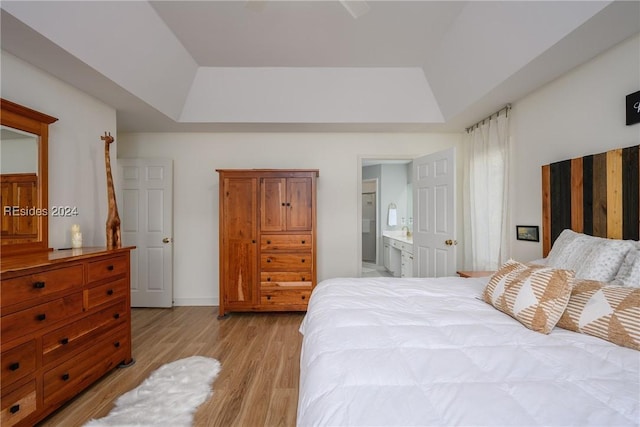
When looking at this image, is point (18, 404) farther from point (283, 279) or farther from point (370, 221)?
point (370, 221)

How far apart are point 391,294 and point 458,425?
1.13 meters

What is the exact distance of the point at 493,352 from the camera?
1.02 meters

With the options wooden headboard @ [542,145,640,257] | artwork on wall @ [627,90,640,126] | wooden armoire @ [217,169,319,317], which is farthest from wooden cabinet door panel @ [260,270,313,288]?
artwork on wall @ [627,90,640,126]

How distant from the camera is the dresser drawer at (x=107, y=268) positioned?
6.29 feet

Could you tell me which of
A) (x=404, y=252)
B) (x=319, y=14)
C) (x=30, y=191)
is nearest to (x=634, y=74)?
(x=319, y=14)

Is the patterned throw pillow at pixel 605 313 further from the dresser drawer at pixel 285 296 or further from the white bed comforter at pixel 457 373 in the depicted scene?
the dresser drawer at pixel 285 296

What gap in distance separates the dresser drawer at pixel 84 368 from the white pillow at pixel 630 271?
10.5 ft

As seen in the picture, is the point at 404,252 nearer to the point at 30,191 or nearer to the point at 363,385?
the point at 363,385

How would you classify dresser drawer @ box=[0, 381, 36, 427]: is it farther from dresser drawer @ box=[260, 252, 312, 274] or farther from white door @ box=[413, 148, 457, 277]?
white door @ box=[413, 148, 457, 277]

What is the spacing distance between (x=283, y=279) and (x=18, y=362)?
7.31 feet

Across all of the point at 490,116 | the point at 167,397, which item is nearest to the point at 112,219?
the point at 167,397

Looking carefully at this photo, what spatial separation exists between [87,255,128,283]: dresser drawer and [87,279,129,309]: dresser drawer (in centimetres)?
6

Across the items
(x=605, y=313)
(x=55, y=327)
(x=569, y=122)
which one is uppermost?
(x=569, y=122)

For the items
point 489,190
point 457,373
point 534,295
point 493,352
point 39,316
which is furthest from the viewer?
point 489,190
